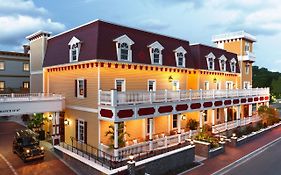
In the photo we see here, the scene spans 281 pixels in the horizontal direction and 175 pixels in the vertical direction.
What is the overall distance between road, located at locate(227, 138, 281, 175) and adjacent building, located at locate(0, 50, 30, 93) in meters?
30.6

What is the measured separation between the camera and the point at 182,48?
911 inches

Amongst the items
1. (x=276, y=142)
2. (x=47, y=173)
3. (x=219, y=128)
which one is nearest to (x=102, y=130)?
(x=47, y=173)

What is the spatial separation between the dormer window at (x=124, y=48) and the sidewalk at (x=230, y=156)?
9468 mm

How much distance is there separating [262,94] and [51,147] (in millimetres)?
28674

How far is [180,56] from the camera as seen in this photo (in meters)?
23.1

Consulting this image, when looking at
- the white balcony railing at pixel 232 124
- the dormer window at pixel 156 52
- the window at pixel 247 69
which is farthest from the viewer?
the window at pixel 247 69

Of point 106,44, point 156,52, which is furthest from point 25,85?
point 156,52

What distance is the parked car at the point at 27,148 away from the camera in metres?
16.5

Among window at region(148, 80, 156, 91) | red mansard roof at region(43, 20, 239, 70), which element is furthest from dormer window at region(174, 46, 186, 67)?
window at region(148, 80, 156, 91)

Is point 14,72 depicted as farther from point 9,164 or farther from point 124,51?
point 124,51

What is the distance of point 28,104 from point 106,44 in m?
7.54

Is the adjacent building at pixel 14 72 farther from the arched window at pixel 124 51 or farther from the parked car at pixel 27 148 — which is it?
the arched window at pixel 124 51

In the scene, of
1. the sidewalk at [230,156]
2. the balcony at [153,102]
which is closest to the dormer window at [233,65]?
the balcony at [153,102]

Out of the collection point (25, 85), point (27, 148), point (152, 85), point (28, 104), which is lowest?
point (27, 148)
